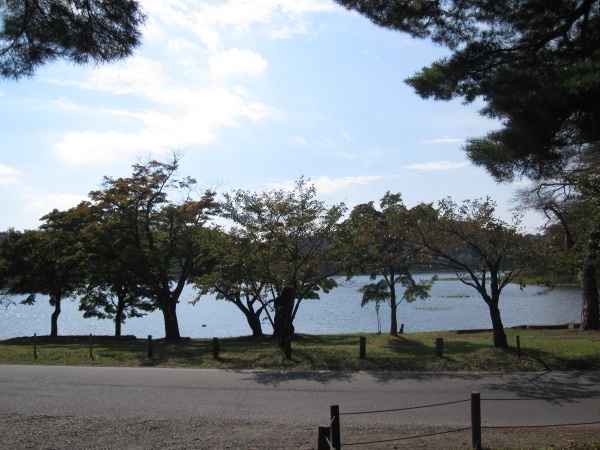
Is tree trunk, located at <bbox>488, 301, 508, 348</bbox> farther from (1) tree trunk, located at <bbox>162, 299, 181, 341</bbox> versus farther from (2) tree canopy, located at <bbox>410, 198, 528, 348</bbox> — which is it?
(1) tree trunk, located at <bbox>162, 299, 181, 341</bbox>

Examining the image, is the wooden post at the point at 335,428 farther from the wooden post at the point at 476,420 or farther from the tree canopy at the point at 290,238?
the tree canopy at the point at 290,238

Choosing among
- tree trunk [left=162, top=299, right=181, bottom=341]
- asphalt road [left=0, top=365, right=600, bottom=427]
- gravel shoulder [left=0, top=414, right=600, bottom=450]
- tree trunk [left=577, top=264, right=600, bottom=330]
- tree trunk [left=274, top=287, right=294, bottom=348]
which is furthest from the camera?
tree trunk [left=162, top=299, right=181, bottom=341]

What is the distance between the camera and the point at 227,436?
8.55m

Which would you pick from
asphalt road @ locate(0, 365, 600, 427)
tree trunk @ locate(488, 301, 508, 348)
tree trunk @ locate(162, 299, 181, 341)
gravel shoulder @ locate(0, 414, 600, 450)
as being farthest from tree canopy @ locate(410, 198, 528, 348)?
tree trunk @ locate(162, 299, 181, 341)

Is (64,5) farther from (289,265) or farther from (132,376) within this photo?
(289,265)

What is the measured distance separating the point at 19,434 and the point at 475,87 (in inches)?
410

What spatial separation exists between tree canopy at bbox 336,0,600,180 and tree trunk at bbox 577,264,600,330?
1863 centimetres

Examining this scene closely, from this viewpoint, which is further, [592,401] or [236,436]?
[592,401]

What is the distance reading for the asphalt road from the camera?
384 inches

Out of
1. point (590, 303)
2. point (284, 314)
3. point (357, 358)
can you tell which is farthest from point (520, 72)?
point (590, 303)

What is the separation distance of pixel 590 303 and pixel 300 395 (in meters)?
20.0

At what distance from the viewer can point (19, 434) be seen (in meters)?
8.73

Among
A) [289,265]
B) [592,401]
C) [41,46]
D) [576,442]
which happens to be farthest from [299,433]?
[289,265]

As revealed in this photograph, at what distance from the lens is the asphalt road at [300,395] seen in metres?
9.76
